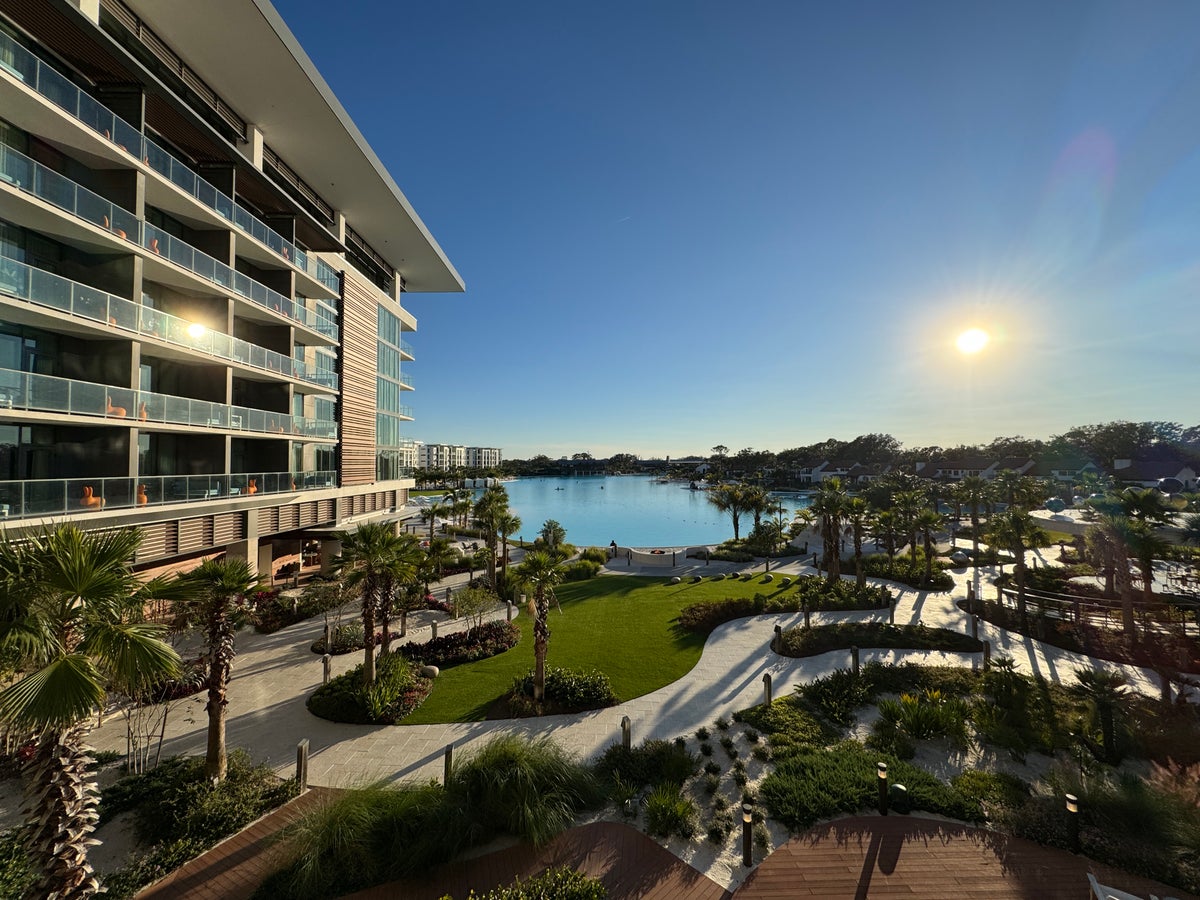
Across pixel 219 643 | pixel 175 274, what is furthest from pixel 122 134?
pixel 219 643

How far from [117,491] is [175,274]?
23.7 ft

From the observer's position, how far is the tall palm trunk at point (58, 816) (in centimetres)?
502

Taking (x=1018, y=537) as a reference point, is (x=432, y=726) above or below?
below

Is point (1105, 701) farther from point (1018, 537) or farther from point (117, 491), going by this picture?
point (117, 491)

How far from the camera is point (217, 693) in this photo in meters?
8.43

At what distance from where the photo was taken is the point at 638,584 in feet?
81.5

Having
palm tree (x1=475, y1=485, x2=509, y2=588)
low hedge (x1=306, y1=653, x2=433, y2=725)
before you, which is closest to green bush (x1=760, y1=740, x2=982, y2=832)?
low hedge (x1=306, y1=653, x2=433, y2=725)

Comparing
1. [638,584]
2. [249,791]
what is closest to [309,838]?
[249,791]

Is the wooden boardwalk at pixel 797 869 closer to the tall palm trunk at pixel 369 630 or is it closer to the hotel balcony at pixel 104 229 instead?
the tall palm trunk at pixel 369 630

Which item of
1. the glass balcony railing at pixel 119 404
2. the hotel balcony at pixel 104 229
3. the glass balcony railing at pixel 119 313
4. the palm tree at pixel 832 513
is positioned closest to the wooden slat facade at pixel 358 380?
the glass balcony railing at pixel 119 404

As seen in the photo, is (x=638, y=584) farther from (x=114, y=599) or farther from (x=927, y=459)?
(x=927, y=459)

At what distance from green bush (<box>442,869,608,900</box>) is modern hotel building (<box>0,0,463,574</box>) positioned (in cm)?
1333

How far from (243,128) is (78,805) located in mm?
23687

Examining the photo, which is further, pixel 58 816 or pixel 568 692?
pixel 568 692
